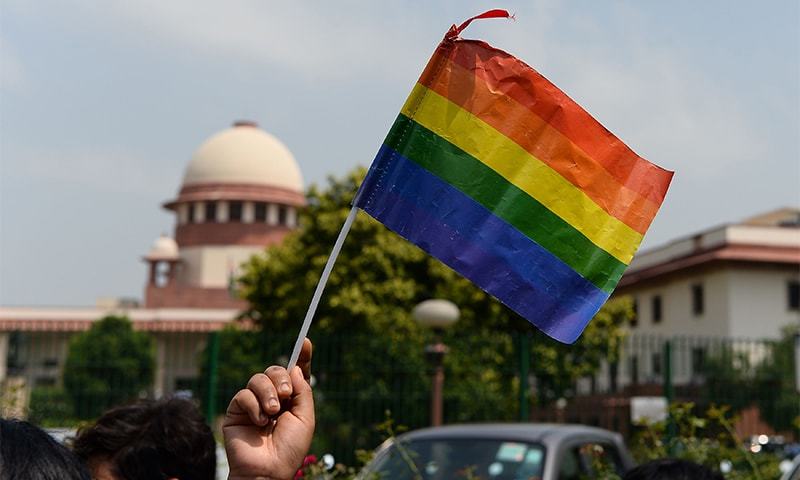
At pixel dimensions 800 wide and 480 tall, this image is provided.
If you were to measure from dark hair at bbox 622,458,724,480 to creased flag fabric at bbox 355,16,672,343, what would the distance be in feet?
1.82

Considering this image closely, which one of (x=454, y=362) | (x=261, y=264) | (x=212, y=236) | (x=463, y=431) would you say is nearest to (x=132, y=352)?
(x=212, y=236)

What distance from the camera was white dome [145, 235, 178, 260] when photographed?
6819 cm

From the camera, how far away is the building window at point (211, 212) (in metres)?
65.2

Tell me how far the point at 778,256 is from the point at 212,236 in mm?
34507

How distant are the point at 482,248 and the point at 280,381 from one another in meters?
0.73

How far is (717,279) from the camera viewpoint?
3834cm

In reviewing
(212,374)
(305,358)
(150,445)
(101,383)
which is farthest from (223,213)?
(305,358)

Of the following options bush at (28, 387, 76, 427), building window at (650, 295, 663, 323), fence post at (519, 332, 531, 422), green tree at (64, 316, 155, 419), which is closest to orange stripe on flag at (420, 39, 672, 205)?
green tree at (64, 316, 155, 419)

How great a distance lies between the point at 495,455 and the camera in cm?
588

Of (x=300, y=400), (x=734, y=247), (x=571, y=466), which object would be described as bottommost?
(x=571, y=466)

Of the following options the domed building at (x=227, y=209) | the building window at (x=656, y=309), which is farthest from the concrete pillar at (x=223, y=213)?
the building window at (x=656, y=309)

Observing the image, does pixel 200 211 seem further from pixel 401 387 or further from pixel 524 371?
pixel 524 371

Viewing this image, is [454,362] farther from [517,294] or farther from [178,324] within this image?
[178,324]

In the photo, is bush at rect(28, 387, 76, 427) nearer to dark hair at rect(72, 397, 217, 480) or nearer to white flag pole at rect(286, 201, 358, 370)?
dark hair at rect(72, 397, 217, 480)
